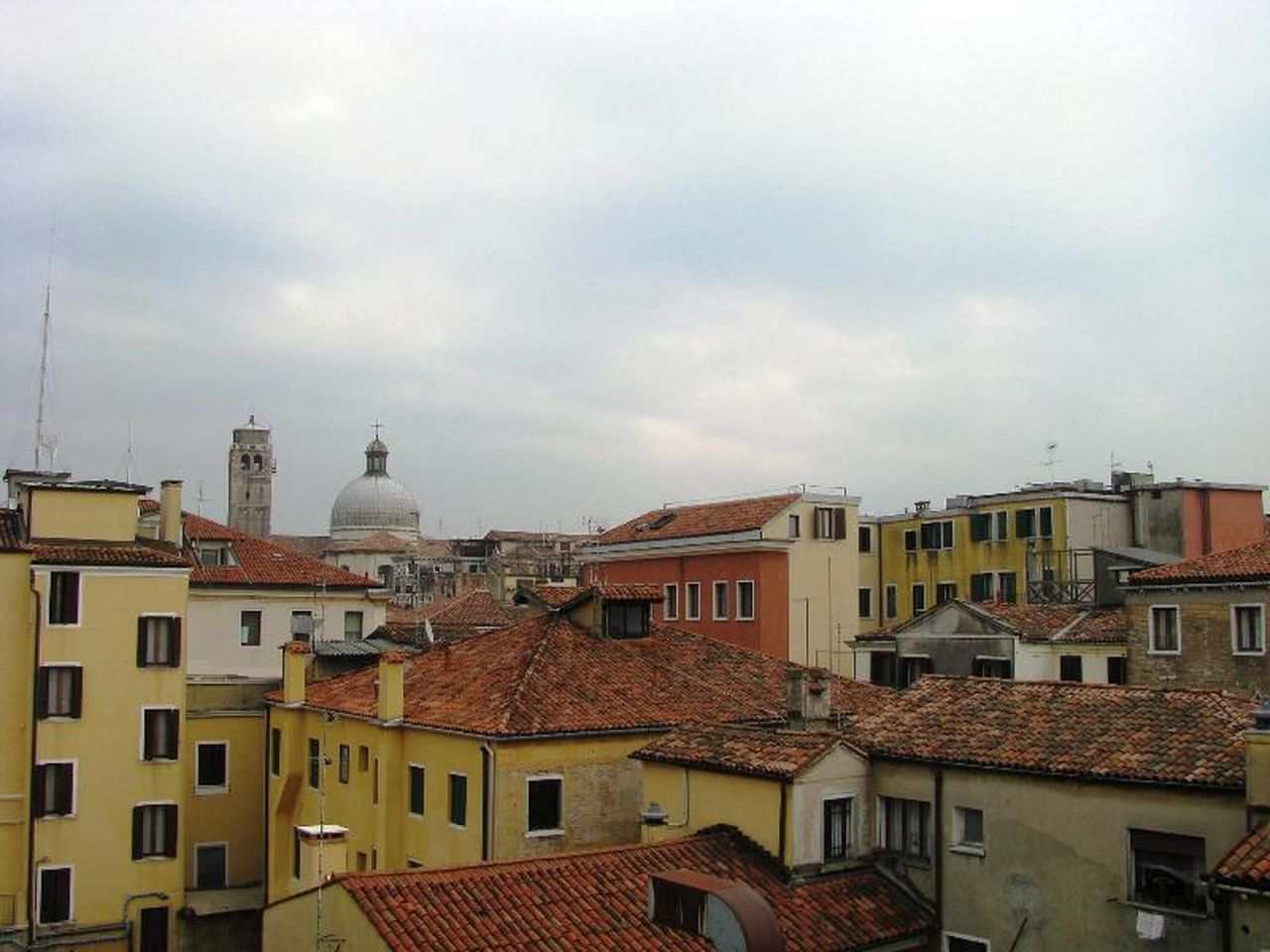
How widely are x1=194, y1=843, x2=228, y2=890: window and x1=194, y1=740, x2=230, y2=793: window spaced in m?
1.62

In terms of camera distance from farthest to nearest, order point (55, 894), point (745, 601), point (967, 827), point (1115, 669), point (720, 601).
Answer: point (720, 601)
point (745, 601)
point (1115, 669)
point (55, 894)
point (967, 827)

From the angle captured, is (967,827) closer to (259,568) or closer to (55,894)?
(55,894)

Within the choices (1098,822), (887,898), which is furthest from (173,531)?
(1098,822)

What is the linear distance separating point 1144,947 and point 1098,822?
164 centimetres

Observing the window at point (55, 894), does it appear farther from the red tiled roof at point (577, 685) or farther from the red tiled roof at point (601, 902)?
the red tiled roof at point (601, 902)

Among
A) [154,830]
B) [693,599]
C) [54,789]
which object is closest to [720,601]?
[693,599]

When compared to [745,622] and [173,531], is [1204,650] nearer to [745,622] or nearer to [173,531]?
[745,622]

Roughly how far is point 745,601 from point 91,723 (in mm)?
22042

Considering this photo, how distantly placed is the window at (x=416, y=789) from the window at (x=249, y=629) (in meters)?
17.6

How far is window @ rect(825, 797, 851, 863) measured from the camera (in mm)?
21000

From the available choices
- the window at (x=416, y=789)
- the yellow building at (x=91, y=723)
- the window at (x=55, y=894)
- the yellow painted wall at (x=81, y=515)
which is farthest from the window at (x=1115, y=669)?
the window at (x=55, y=894)

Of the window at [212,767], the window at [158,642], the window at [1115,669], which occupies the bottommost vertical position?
the window at [212,767]

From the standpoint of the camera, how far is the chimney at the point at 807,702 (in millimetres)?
25141

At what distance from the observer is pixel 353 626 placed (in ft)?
154
